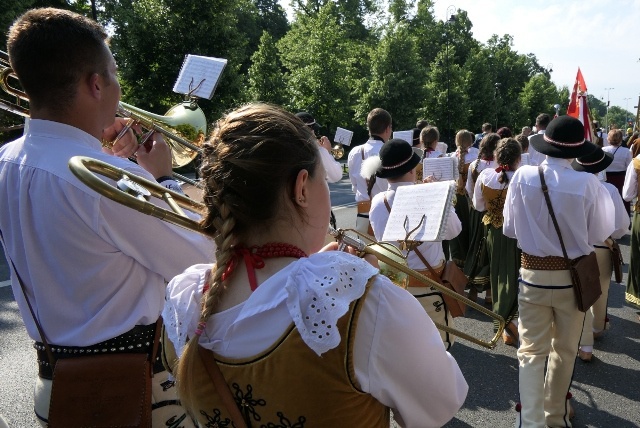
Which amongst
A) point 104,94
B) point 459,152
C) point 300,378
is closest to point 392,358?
point 300,378

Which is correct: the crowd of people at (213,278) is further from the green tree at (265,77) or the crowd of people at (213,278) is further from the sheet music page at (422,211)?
the green tree at (265,77)

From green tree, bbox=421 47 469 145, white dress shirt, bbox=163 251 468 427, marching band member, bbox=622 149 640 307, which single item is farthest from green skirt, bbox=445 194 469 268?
green tree, bbox=421 47 469 145

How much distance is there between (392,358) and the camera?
1.17m

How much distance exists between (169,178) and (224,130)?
52.3 inches

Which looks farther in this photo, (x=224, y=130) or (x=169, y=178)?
(x=169, y=178)

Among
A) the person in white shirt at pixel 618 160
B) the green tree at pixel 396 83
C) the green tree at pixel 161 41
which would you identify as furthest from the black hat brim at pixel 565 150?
the green tree at pixel 396 83

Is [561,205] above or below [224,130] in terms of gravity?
below

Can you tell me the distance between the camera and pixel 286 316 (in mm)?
1168

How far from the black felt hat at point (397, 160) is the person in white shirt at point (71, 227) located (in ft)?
6.88

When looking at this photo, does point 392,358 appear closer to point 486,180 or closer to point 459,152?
point 486,180

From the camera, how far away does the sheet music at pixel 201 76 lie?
313cm

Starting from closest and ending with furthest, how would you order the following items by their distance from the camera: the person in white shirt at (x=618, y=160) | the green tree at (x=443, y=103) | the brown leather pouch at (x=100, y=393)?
1. the brown leather pouch at (x=100, y=393)
2. the person in white shirt at (x=618, y=160)
3. the green tree at (x=443, y=103)

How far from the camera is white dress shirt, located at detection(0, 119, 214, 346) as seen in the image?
1740 millimetres

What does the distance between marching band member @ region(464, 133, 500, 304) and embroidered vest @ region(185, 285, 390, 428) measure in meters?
5.35
